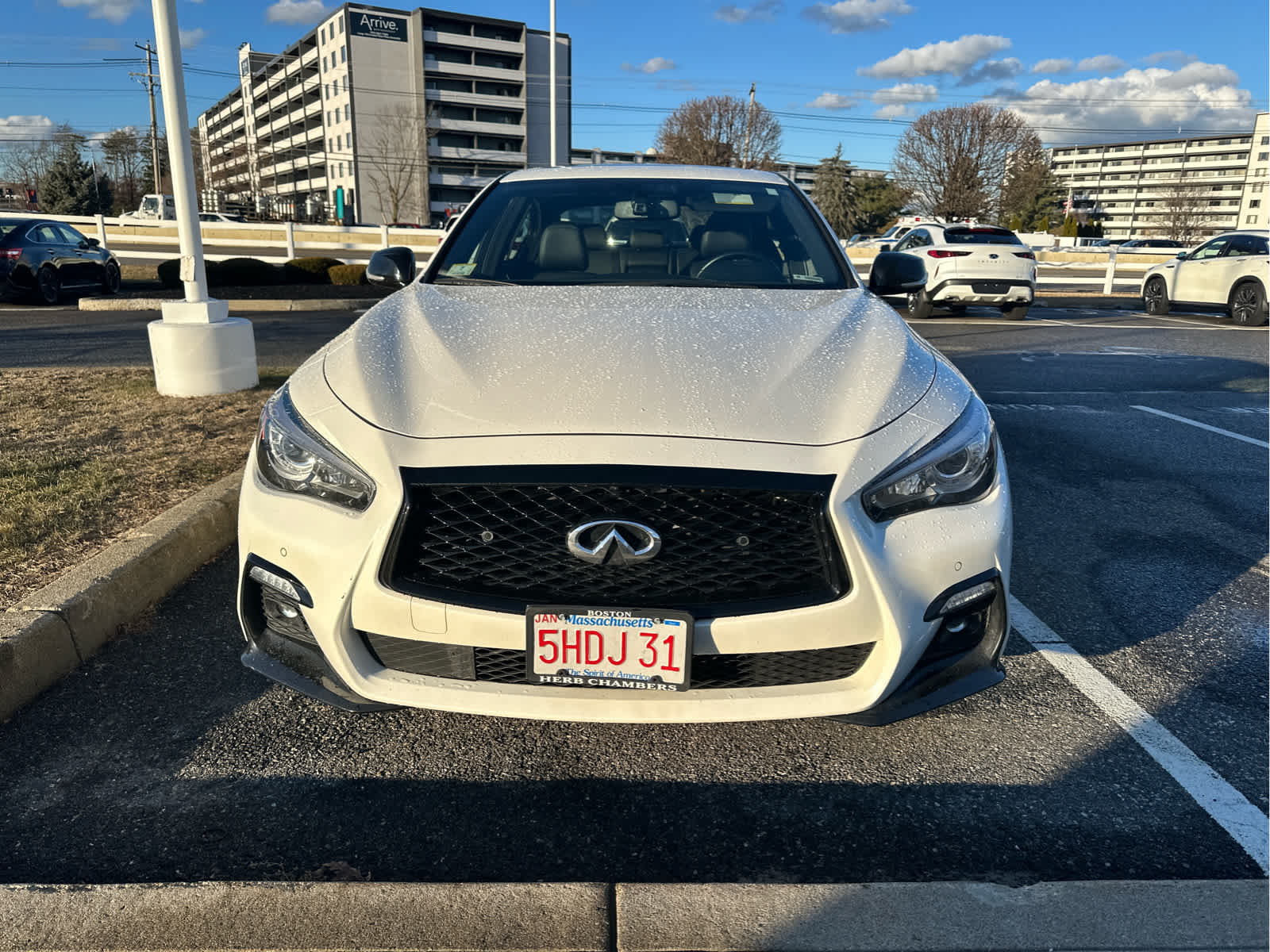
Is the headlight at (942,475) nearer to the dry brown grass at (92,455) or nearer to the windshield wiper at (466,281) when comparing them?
the windshield wiper at (466,281)

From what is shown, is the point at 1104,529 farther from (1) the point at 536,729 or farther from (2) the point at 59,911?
(2) the point at 59,911

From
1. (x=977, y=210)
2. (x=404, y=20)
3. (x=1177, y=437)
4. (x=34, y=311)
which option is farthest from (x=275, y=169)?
(x=1177, y=437)

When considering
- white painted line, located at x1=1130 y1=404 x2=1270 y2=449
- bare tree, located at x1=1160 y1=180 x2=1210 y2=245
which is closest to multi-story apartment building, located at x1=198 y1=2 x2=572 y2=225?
bare tree, located at x1=1160 y1=180 x2=1210 y2=245

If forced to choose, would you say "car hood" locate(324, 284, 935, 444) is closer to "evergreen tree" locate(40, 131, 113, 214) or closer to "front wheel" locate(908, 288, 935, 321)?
"front wheel" locate(908, 288, 935, 321)

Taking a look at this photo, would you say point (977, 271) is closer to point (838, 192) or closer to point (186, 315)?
point (186, 315)

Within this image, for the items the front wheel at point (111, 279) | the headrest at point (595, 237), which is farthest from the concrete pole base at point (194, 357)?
the front wheel at point (111, 279)

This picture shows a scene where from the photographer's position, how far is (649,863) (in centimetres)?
199

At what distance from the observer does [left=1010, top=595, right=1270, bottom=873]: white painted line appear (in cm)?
210

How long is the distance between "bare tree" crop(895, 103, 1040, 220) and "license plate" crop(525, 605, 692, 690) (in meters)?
61.6

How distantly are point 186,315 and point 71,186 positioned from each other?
2557 inches

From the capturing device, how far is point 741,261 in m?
3.44

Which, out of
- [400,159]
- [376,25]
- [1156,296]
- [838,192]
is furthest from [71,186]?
[1156,296]

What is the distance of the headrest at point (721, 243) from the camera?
351 centimetres

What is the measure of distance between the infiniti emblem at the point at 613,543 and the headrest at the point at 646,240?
1908 mm
